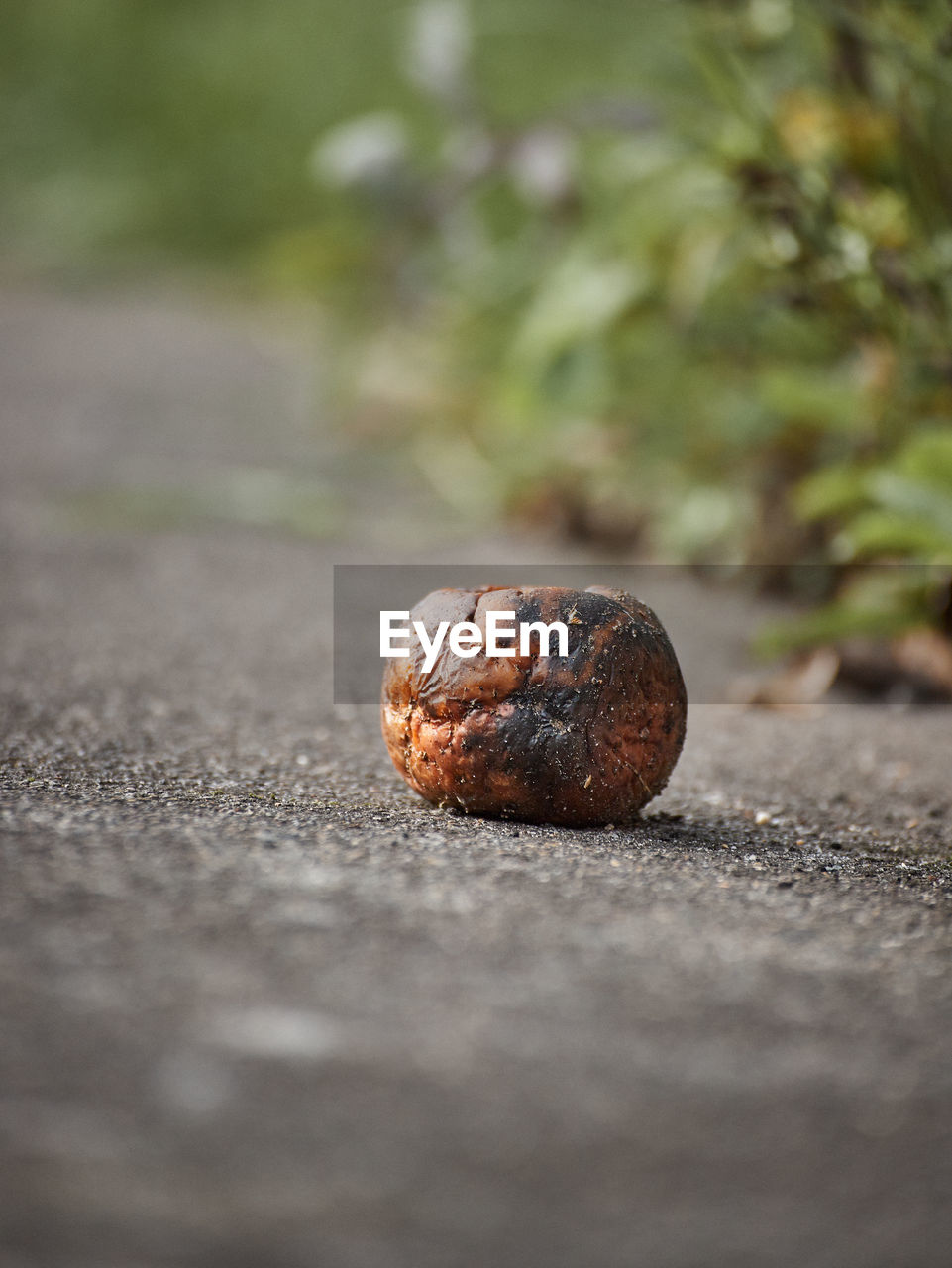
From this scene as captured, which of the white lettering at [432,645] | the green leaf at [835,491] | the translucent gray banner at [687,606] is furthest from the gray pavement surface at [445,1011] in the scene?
the green leaf at [835,491]

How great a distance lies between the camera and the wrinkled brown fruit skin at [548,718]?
3.46 feet

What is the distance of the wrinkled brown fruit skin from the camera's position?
1056 millimetres

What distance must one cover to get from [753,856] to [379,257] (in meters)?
2.91

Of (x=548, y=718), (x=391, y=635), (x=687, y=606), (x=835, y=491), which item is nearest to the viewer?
(x=548, y=718)

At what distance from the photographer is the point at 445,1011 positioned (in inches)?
28.9

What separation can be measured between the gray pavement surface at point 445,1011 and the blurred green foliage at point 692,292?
78 cm

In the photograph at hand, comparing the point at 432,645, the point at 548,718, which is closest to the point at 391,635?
the point at 432,645

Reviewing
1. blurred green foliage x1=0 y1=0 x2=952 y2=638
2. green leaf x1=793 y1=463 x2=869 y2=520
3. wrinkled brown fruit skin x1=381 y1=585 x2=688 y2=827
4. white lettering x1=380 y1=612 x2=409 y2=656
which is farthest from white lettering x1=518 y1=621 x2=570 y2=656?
green leaf x1=793 y1=463 x2=869 y2=520

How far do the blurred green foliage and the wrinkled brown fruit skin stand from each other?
746mm

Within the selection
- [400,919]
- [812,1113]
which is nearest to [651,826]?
[400,919]

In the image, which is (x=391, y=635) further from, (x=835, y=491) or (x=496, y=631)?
(x=835, y=491)

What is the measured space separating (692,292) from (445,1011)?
6.09 feet

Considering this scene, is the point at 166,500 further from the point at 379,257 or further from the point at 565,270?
the point at 379,257

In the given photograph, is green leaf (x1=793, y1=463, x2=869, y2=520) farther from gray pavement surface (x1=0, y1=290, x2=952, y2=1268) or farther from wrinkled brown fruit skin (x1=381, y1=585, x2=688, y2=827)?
wrinkled brown fruit skin (x1=381, y1=585, x2=688, y2=827)
